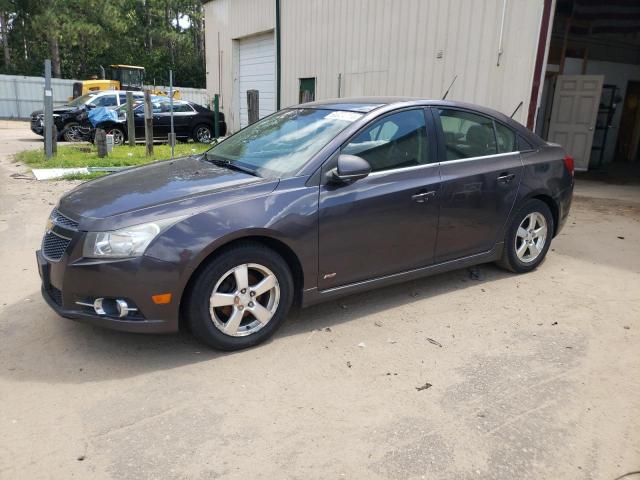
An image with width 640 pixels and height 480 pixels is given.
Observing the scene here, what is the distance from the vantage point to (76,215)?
11.0 ft

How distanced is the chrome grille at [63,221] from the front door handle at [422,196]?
93.5 inches

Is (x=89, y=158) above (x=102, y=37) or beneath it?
beneath

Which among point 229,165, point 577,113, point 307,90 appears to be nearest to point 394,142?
point 229,165

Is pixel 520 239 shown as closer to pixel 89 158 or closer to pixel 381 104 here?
pixel 381 104

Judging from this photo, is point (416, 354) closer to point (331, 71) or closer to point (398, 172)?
point (398, 172)

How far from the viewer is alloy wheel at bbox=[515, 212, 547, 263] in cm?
498

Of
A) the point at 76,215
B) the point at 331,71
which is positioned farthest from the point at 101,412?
the point at 331,71

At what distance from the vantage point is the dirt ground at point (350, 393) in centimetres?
252

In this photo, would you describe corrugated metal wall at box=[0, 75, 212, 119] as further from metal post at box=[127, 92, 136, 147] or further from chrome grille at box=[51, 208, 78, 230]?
chrome grille at box=[51, 208, 78, 230]

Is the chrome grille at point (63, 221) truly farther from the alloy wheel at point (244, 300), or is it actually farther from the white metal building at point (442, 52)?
the white metal building at point (442, 52)

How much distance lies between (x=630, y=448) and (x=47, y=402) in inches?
122

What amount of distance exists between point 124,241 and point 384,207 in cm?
182

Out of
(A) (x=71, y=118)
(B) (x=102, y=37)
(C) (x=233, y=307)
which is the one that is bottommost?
(C) (x=233, y=307)

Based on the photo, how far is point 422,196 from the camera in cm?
408
